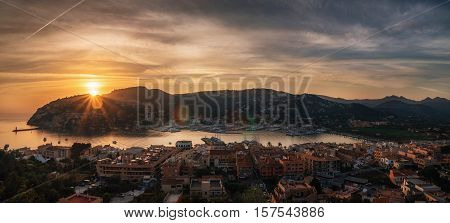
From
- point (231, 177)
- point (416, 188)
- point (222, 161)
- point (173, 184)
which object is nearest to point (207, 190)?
point (173, 184)

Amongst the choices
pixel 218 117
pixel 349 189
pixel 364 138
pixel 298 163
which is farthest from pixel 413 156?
pixel 218 117

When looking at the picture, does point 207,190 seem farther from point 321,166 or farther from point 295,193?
point 321,166

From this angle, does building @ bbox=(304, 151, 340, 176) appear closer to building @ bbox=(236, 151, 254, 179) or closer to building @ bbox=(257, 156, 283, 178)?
building @ bbox=(257, 156, 283, 178)

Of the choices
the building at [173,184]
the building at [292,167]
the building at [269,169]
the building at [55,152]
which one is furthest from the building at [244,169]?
the building at [55,152]

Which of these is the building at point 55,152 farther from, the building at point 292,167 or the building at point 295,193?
the building at point 295,193

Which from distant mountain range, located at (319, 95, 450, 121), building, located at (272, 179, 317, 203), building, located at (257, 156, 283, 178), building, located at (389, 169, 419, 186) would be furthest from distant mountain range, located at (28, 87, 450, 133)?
building, located at (272, 179, 317, 203)
